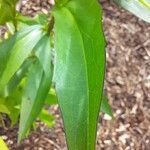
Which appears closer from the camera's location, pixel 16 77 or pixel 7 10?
pixel 7 10

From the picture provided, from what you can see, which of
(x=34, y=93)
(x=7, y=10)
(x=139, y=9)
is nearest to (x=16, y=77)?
(x=34, y=93)

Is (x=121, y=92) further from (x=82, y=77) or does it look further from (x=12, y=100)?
(x=82, y=77)

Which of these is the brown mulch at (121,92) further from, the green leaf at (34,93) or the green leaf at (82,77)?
the green leaf at (82,77)

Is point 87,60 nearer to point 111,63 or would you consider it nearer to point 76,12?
point 76,12

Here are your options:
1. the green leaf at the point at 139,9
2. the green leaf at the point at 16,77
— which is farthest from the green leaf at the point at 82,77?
the green leaf at the point at 16,77

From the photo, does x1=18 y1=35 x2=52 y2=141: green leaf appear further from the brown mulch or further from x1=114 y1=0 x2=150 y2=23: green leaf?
the brown mulch

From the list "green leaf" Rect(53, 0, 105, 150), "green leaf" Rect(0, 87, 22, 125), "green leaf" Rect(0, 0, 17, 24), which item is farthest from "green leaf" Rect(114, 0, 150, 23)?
"green leaf" Rect(0, 87, 22, 125)

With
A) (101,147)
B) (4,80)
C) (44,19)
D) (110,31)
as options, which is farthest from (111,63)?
(4,80)
